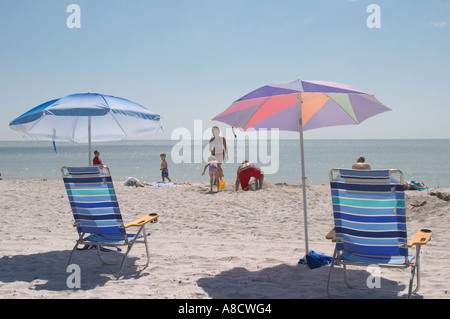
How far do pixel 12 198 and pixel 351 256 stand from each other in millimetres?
7222

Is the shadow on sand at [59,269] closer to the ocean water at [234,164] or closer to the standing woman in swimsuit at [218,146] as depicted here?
the ocean water at [234,164]

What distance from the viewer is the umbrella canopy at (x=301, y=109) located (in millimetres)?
3832

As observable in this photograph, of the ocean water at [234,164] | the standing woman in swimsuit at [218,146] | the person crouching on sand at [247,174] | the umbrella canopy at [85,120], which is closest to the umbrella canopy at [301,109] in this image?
the umbrella canopy at [85,120]

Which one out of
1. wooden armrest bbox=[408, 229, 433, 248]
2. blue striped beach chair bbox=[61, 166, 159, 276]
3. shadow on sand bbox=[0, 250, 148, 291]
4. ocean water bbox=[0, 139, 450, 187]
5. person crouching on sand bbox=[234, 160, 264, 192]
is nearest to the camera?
wooden armrest bbox=[408, 229, 433, 248]

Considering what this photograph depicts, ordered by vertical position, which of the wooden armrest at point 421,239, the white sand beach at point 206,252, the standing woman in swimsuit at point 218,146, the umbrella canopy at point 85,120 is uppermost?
the umbrella canopy at point 85,120

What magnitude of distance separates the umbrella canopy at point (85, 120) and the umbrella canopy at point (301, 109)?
1195mm

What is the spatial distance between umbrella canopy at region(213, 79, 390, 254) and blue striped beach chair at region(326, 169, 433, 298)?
697 millimetres

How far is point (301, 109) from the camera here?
422 cm

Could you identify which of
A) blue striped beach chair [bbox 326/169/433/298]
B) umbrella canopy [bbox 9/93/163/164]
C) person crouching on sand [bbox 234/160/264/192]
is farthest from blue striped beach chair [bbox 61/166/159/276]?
person crouching on sand [bbox 234/160/264/192]

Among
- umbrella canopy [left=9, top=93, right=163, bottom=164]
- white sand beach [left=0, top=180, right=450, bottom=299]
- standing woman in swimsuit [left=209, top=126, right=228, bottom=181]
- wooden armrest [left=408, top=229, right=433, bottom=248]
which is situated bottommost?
white sand beach [left=0, top=180, right=450, bottom=299]

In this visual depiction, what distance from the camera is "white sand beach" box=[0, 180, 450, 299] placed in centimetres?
355

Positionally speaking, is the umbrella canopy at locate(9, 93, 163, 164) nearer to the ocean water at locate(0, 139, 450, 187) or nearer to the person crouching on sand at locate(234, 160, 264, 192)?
the ocean water at locate(0, 139, 450, 187)

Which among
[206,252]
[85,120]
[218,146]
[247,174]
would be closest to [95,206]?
[206,252]

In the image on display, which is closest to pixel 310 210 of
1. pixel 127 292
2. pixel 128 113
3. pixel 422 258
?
pixel 422 258
